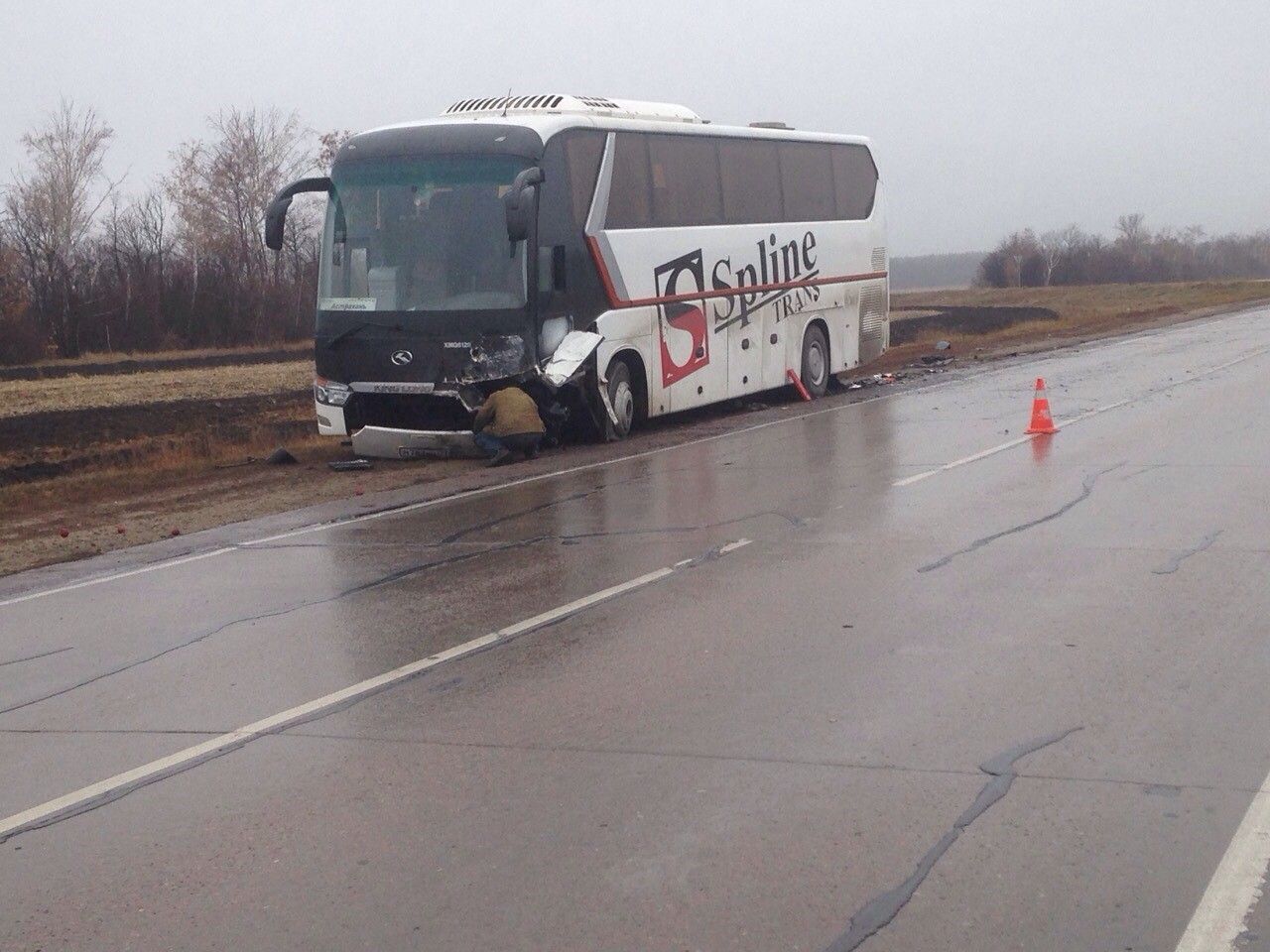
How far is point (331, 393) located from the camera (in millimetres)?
17266

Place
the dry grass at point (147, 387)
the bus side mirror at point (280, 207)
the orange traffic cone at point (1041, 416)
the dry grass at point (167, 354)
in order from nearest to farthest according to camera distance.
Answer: the orange traffic cone at point (1041, 416)
the bus side mirror at point (280, 207)
the dry grass at point (147, 387)
the dry grass at point (167, 354)

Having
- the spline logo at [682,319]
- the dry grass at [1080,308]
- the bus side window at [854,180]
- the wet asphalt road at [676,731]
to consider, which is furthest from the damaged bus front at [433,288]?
the dry grass at [1080,308]

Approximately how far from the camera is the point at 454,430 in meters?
16.9

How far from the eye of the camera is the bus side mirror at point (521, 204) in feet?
51.4

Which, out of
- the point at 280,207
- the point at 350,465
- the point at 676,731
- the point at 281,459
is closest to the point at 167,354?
the point at 281,459

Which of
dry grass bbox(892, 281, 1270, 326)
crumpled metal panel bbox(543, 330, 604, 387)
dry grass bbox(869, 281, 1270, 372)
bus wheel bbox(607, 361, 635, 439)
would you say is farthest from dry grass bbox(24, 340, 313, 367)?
crumpled metal panel bbox(543, 330, 604, 387)

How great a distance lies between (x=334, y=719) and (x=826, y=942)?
10.2 ft

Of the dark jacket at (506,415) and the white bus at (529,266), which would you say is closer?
the dark jacket at (506,415)

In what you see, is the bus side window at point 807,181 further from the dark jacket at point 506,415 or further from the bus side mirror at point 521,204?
the dark jacket at point 506,415

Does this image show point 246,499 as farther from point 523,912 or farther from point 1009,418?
point 523,912

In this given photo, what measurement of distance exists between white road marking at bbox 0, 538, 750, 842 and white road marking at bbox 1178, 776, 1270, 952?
12.7 ft

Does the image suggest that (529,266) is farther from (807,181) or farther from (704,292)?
(807,181)

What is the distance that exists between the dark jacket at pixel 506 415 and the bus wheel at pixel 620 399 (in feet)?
6.47

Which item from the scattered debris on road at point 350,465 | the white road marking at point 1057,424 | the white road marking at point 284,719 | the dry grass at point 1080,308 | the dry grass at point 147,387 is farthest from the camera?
the dry grass at point 1080,308
